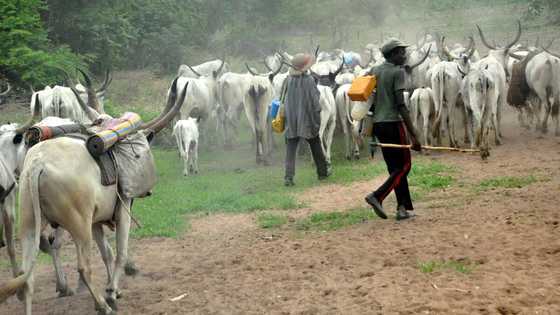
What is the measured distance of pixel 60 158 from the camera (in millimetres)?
6617

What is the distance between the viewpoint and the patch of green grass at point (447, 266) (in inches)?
263

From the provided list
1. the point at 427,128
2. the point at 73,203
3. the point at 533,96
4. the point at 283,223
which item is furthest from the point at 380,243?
the point at 533,96

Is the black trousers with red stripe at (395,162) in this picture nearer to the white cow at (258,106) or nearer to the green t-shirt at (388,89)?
the green t-shirt at (388,89)

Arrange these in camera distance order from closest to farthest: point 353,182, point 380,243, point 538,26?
point 380,243, point 353,182, point 538,26

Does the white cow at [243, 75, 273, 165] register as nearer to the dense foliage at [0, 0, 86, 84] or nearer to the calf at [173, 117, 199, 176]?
the calf at [173, 117, 199, 176]

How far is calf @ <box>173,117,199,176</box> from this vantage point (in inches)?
624

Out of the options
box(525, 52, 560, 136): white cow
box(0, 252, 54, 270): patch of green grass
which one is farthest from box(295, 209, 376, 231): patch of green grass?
box(525, 52, 560, 136): white cow

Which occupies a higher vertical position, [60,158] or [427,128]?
[60,158]

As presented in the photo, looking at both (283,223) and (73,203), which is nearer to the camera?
(73,203)

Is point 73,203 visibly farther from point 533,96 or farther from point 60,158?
point 533,96

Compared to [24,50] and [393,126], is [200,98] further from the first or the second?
[393,126]

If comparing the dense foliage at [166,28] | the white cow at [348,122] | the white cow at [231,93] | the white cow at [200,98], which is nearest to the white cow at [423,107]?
the white cow at [348,122]

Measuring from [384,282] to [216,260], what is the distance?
8.15 feet

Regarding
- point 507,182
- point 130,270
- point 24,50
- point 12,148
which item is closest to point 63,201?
point 130,270
